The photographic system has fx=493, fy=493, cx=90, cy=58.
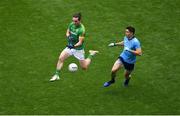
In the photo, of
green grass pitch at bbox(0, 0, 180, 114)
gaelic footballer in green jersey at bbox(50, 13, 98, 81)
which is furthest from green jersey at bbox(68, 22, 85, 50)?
green grass pitch at bbox(0, 0, 180, 114)

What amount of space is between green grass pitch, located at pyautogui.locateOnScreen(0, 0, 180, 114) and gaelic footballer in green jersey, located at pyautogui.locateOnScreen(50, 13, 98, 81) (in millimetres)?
611

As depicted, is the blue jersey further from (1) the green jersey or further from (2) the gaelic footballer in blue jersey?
(1) the green jersey

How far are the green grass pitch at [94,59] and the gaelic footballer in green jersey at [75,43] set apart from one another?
611 millimetres

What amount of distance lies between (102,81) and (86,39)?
348 centimetres

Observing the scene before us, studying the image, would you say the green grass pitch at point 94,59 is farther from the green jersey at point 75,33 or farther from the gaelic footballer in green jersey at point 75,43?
the green jersey at point 75,33

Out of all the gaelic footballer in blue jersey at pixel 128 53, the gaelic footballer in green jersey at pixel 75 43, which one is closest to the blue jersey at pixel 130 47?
the gaelic footballer in blue jersey at pixel 128 53

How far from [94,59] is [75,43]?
2.37 m

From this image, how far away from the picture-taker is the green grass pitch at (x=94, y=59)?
16.3 m

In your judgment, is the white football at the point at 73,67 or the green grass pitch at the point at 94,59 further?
the white football at the point at 73,67

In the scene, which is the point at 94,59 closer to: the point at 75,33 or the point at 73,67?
the point at 73,67

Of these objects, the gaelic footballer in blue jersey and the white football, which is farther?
the white football

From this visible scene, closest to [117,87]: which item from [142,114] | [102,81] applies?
[102,81]

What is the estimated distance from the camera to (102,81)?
17.7 metres

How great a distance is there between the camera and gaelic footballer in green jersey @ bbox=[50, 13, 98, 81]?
55.1ft
